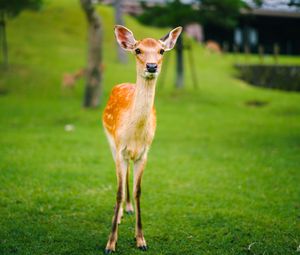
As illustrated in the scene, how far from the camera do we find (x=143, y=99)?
4.66m

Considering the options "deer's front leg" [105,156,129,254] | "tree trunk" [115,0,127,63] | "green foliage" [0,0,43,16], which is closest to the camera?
"deer's front leg" [105,156,129,254]

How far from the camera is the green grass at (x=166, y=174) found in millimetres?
5129

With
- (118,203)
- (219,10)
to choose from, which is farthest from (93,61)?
(118,203)

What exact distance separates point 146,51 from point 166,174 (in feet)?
11.7

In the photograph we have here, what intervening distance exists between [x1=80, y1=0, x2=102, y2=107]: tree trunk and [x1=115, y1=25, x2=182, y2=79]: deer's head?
8473mm

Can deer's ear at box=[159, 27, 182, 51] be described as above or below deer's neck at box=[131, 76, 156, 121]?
above

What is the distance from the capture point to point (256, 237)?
519cm

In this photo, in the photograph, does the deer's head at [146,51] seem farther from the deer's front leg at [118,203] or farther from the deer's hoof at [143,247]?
the deer's hoof at [143,247]

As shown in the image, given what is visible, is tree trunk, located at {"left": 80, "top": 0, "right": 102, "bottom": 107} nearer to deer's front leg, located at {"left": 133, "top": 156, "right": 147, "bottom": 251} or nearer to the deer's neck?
deer's front leg, located at {"left": 133, "top": 156, "right": 147, "bottom": 251}

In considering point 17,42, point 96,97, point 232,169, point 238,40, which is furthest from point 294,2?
point 238,40

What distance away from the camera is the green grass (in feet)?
16.8

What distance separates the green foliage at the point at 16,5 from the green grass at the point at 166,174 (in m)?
2.29

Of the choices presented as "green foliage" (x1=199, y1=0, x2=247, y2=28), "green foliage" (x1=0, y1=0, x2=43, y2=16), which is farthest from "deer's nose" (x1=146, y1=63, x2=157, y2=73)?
"green foliage" (x1=0, y1=0, x2=43, y2=16)

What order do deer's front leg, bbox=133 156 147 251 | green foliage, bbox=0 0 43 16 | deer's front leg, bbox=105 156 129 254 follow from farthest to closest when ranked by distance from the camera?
green foliage, bbox=0 0 43 16 → deer's front leg, bbox=133 156 147 251 → deer's front leg, bbox=105 156 129 254
